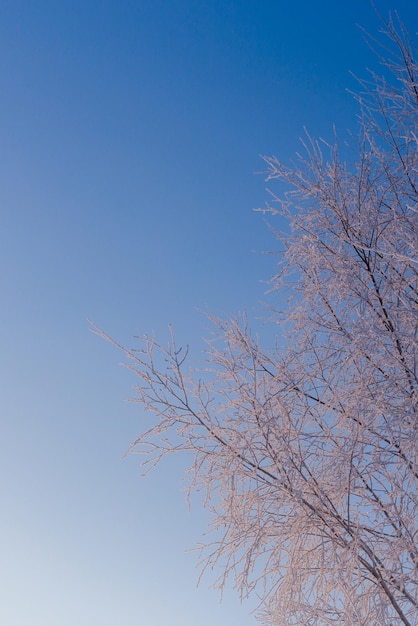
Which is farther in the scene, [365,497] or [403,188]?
[403,188]

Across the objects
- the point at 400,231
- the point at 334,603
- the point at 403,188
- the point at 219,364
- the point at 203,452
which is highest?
the point at 403,188

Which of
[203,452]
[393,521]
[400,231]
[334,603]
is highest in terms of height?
[400,231]

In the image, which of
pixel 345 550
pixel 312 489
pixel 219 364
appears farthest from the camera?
pixel 219 364

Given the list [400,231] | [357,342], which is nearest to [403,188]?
[400,231]

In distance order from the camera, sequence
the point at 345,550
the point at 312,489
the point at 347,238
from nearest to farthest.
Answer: the point at 345,550, the point at 312,489, the point at 347,238

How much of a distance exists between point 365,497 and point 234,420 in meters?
0.92

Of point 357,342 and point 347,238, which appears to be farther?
point 347,238

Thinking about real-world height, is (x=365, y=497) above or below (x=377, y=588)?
above

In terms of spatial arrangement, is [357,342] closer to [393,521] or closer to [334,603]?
[393,521]

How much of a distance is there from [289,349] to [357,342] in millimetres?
598

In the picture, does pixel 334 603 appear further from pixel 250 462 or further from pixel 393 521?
pixel 250 462

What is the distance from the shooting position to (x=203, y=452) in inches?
173

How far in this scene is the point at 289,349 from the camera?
4.91 m

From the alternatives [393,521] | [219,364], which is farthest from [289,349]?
[393,521]
